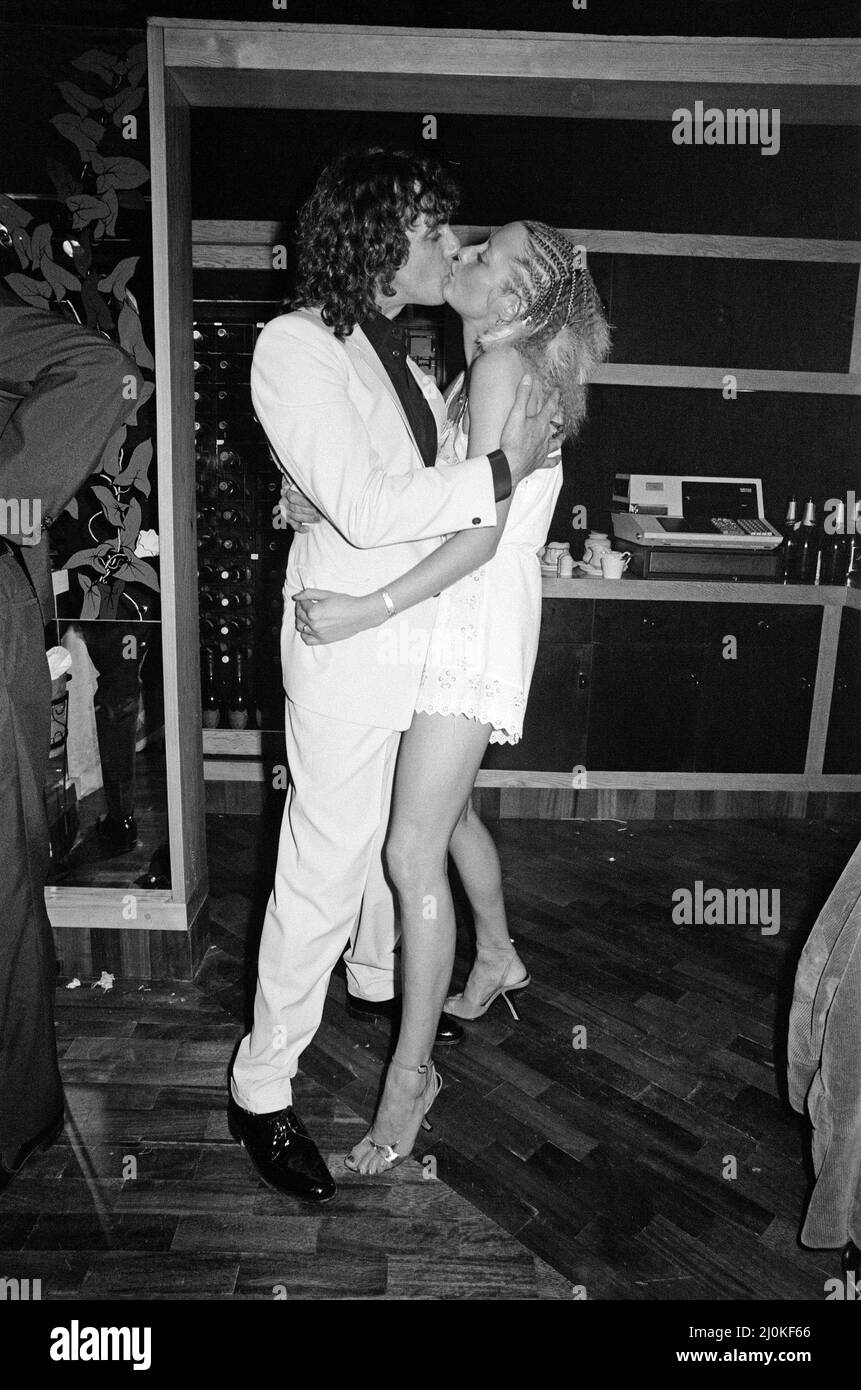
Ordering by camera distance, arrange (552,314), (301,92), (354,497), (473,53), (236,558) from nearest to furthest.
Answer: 1. (354,497)
2. (552,314)
3. (473,53)
4. (301,92)
5. (236,558)

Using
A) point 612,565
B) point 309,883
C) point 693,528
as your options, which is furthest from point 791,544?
point 309,883

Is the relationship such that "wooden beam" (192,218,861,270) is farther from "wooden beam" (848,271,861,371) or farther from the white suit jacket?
the white suit jacket

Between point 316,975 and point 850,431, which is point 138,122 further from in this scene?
point 850,431

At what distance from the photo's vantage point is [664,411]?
3.73 m

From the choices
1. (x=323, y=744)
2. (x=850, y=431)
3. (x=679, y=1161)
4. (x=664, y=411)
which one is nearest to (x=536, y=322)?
(x=323, y=744)

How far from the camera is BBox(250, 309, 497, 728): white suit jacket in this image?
1.36 meters

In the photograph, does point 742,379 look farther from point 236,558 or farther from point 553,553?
point 236,558

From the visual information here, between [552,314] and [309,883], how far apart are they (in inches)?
42.2

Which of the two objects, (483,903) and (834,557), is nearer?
(483,903)

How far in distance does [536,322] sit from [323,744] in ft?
2.65

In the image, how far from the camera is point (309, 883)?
1542 mm

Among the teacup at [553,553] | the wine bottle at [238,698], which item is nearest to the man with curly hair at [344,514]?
the teacup at [553,553]

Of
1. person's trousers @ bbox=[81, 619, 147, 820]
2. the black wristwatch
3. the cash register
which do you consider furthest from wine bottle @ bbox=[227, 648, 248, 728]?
the black wristwatch

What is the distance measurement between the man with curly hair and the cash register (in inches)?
76.6
